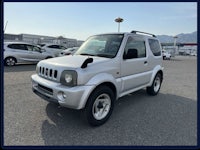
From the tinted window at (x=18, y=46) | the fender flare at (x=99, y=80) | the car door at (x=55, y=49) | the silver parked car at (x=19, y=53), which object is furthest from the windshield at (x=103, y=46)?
the car door at (x=55, y=49)

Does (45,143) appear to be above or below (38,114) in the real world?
Result: below

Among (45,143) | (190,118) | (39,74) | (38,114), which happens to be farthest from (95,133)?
(190,118)

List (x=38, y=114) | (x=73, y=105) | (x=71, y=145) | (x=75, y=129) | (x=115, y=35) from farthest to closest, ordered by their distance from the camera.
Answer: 1. (x=115, y=35)
2. (x=38, y=114)
3. (x=75, y=129)
4. (x=73, y=105)
5. (x=71, y=145)

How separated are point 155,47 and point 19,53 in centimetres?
910

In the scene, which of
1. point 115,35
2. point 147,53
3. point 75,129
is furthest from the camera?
point 147,53

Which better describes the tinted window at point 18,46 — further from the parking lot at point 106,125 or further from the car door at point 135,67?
the car door at point 135,67

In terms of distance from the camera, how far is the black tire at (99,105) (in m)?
3.10

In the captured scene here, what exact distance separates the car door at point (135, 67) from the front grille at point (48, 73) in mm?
1560

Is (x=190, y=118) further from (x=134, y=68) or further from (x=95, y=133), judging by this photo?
(x=95, y=133)

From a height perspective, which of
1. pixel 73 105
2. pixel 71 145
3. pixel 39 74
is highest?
pixel 39 74

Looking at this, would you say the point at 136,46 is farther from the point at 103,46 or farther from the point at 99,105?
the point at 99,105

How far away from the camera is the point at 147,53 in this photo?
4.83 m

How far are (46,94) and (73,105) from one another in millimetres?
682

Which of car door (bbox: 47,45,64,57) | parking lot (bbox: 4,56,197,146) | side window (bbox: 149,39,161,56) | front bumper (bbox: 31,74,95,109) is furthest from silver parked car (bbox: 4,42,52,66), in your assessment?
side window (bbox: 149,39,161,56)
